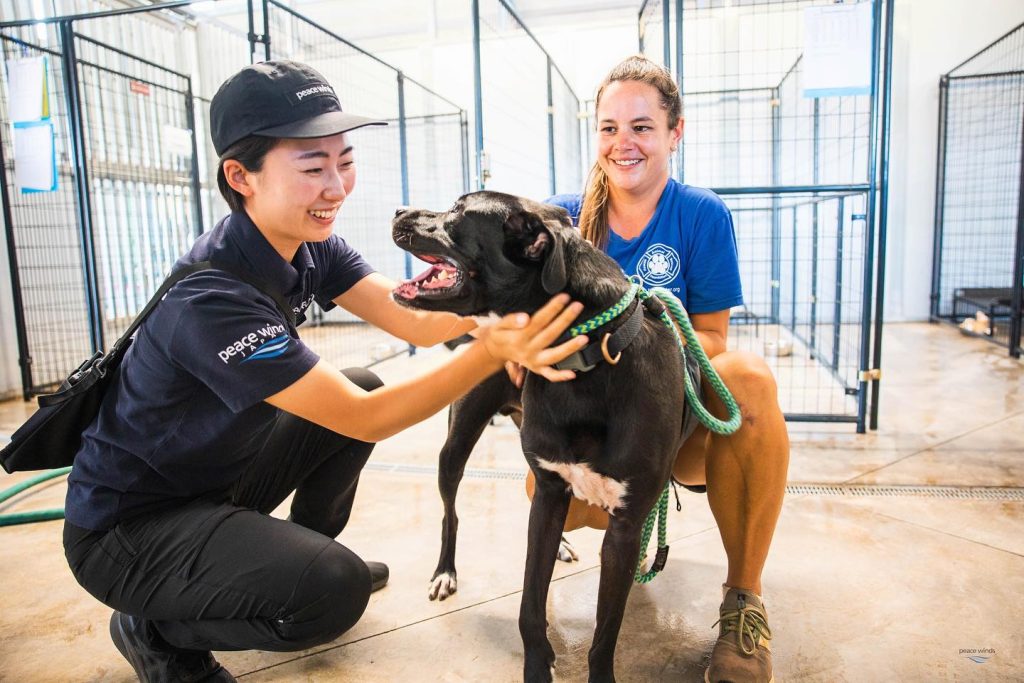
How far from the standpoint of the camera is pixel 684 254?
180 centimetres

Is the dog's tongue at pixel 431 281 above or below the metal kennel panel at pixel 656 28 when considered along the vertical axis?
below

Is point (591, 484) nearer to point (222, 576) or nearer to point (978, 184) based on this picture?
point (222, 576)

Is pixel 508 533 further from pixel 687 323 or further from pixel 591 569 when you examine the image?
pixel 687 323

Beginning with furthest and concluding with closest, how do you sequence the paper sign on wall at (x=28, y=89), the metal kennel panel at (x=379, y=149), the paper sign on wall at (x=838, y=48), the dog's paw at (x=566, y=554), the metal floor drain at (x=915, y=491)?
1. the metal kennel panel at (x=379, y=149)
2. the paper sign on wall at (x=28, y=89)
3. the paper sign on wall at (x=838, y=48)
4. the metal floor drain at (x=915, y=491)
5. the dog's paw at (x=566, y=554)

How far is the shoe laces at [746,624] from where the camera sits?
1.48 metres

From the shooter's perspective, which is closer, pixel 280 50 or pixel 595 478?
pixel 595 478

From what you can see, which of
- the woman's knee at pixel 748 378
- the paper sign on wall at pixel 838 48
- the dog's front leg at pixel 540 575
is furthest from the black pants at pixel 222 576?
the paper sign on wall at pixel 838 48

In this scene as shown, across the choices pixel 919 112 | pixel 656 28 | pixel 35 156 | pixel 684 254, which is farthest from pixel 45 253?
pixel 919 112

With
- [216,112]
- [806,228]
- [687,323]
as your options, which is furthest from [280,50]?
[687,323]

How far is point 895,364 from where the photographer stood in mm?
4746

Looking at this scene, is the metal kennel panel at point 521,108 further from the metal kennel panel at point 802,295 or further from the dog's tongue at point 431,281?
the dog's tongue at point 431,281

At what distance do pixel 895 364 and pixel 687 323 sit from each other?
158 inches

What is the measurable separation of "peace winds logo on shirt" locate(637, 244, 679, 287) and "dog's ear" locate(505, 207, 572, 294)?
60 centimetres

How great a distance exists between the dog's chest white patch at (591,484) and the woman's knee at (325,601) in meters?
0.45
